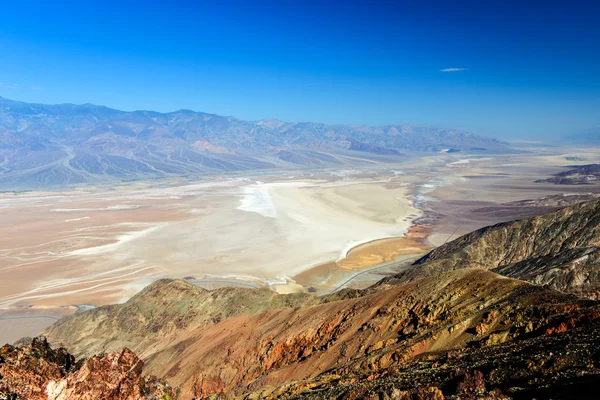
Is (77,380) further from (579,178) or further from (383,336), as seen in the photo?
(579,178)

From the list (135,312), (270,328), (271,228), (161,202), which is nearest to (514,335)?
(270,328)

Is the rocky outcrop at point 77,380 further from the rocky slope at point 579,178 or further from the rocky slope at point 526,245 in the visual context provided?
the rocky slope at point 579,178

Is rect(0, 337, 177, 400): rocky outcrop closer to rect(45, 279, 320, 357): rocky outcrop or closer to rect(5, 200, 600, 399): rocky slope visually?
rect(5, 200, 600, 399): rocky slope

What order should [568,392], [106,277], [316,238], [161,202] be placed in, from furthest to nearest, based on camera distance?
[161,202], [316,238], [106,277], [568,392]

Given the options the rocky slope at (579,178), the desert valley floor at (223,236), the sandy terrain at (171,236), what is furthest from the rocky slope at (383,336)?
the rocky slope at (579,178)

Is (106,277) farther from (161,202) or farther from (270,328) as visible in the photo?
A: (161,202)

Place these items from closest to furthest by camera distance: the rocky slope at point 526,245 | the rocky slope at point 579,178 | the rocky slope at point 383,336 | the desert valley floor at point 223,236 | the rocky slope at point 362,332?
the rocky slope at point 383,336, the rocky slope at point 362,332, the rocky slope at point 526,245, the desert valley floor at point 223,236, the rocky slope at point 579,178
